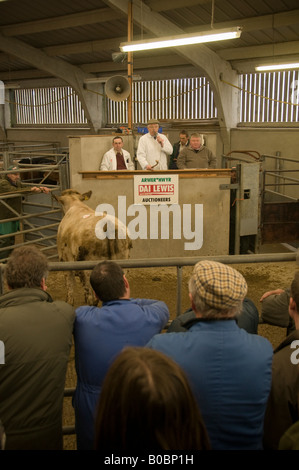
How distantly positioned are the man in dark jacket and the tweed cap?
35 centimetres

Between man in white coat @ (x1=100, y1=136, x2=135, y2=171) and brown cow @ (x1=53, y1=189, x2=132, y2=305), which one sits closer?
brown cow @ (x1=53, y1=189, x2=132, y2=305)

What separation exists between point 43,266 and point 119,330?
0.54 metres

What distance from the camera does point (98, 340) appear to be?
2.24 meters

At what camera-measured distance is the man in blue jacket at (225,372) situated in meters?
1.73

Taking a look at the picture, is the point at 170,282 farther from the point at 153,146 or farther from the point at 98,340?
the point at 98,340

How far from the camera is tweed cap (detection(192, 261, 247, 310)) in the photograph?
190cm

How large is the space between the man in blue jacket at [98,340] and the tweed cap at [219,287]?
47 centimetres

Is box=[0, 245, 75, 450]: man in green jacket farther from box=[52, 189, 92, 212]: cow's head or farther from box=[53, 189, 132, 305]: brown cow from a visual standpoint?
box=[52, 189, 92, 212]: cow's head

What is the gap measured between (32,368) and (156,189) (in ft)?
17.7

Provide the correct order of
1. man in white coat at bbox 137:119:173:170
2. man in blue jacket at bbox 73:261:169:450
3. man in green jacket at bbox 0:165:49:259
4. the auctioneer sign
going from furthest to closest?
1. man in white coat at bbox 137:119:173:170
2. the auctioneer sign
3. man in green jacket at bbox 0:165:49:259
4. man in blue jacket at bbox 73:261:169:450

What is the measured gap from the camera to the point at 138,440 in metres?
1.18

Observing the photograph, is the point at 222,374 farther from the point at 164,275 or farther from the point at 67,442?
the point at 164,275

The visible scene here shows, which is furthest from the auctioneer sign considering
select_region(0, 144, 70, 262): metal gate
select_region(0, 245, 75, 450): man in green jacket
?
select_region(0, 245, 75, 450): man in green jacket

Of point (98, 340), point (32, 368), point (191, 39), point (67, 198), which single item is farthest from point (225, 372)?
point (191, 39)
